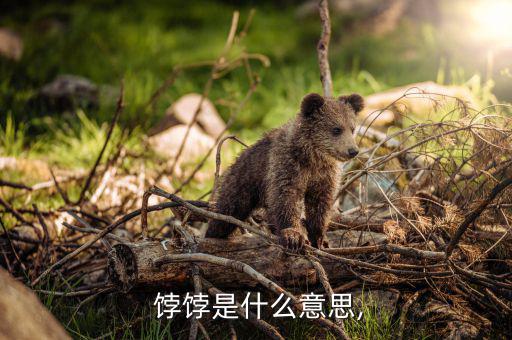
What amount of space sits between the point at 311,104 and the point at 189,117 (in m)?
4.39

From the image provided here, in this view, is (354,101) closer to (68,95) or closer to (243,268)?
(243,268)

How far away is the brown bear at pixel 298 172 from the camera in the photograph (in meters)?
3.55

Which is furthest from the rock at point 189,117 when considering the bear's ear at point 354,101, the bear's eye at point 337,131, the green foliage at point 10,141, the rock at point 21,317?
the rock at point 21,317

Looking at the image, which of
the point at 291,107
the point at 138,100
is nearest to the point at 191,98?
the point at 138,100

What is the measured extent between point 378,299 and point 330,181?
76 cm

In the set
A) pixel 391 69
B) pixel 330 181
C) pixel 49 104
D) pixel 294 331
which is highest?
pixel 391 69

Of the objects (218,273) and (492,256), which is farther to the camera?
(492,256)

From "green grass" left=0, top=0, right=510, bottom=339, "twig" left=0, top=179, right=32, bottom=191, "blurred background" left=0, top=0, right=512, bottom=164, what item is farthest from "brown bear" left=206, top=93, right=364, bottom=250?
"blurred background" left=0, top=0, right=512, bottom=164

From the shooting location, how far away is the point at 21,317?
184 cm

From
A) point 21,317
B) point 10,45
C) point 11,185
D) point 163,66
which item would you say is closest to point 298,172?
point 21,317

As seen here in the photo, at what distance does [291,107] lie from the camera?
8.12 meters

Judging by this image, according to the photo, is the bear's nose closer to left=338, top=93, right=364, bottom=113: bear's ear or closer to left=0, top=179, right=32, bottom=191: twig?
left=338, top=93, right=364, bottom=113: bear's ear

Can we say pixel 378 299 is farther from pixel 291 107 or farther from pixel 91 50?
pixel 91 50

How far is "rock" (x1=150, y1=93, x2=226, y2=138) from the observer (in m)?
7.83
